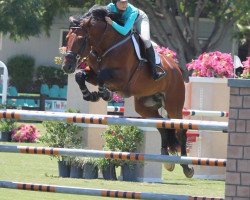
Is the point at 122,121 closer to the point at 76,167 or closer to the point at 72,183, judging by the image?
the point at 72,183

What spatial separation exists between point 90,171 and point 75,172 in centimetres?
25

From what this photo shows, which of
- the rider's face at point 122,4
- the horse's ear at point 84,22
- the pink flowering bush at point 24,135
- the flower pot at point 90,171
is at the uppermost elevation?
the rider's face at point 122,4

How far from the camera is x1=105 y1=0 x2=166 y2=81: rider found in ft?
40.9

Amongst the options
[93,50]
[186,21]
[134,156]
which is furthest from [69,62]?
[186,21]

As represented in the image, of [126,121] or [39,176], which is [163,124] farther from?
[39,176]

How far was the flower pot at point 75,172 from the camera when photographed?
15.7 meters

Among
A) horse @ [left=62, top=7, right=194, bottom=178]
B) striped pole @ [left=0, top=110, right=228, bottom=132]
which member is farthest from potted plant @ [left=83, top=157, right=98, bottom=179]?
striped pole @ [left=0, top=110, right=228, bottom=132]

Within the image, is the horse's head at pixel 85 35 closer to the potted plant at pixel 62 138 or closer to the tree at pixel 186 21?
the potted plant at pixel 62 138

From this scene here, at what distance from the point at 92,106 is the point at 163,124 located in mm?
7637

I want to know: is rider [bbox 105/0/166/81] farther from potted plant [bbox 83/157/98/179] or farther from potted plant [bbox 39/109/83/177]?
potted plant [bbox 39/109/83/177]

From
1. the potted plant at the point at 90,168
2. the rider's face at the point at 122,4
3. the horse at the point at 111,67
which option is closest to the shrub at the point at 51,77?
the potted plant at the point at 90,168

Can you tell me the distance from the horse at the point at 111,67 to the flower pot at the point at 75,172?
8.21 ft

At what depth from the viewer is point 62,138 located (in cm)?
1595

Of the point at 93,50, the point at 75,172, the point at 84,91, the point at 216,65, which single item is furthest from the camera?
the point at 216,65
